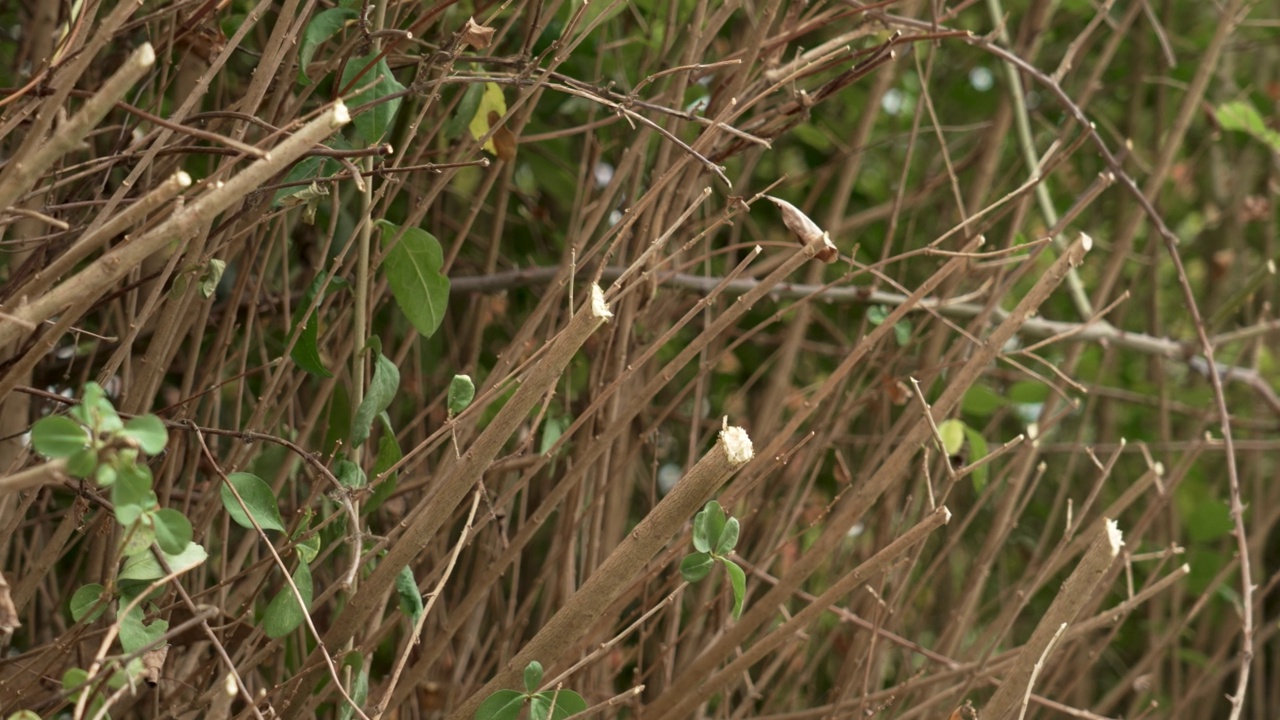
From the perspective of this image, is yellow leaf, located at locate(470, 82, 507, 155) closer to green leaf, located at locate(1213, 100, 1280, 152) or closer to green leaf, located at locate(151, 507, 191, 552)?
green leaf, located at locate(151, 507, 191, 552)

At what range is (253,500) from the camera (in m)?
0.76

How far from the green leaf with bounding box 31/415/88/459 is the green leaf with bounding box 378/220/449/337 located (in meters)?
0.35

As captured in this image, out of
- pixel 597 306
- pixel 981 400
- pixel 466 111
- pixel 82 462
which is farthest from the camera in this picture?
pixel 981 400

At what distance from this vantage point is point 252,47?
1.27 metres

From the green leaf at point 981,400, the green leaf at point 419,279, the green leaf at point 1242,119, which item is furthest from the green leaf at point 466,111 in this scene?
the green leaf at point 1242,119

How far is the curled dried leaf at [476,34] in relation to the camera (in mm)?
796

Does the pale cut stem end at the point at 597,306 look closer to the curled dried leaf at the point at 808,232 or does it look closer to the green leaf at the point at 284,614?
the curled dried leaf at the point at 808,232

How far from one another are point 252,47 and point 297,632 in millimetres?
638

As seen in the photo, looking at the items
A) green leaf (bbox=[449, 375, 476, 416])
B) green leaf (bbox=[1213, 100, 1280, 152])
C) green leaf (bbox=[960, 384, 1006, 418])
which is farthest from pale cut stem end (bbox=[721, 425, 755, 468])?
green leaf (bbox=[1213, 100, 1280, 152])

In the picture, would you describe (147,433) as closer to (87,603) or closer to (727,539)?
(87,603)

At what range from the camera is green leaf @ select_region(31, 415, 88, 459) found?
0.54 meters

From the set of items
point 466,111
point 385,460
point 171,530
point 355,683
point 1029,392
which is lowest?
point 1029,392

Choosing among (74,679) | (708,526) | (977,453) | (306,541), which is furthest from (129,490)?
(977,453)

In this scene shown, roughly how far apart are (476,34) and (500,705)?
1.48 ft
